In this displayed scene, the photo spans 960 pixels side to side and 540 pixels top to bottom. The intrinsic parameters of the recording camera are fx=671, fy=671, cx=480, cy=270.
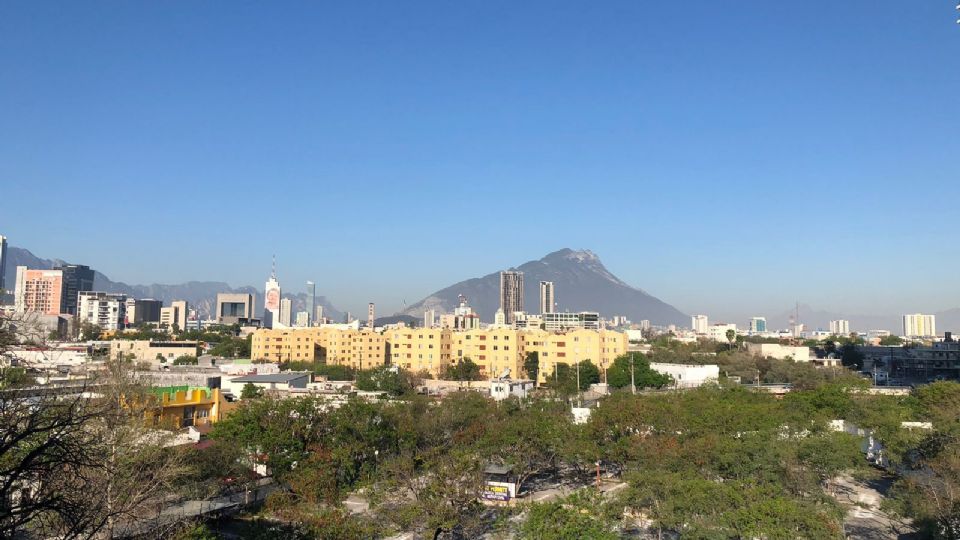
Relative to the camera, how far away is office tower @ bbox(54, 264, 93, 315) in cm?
10551

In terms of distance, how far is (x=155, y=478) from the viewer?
10750 mm


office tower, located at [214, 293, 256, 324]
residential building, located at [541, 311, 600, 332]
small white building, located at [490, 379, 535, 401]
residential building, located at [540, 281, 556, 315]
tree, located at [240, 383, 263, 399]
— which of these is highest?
residential building, located at [540, 281, 556, 315]

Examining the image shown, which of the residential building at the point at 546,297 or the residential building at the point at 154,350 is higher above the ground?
the residential building at the point at 546,297

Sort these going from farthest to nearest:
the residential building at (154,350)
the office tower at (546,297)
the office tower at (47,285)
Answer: the office tower at (546,297) → the office tower at (47,285) → the residential building at (154,350)

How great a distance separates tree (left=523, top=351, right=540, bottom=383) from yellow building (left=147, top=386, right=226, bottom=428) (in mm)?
25373

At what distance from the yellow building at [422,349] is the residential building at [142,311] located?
231 feet

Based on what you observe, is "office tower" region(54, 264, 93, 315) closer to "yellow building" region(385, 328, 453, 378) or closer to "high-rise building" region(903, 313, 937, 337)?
"yellow building" region(385, 328, 453, 378)

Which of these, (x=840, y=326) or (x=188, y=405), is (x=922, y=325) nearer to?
(x=840, y=326)

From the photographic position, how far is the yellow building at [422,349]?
4619 cm

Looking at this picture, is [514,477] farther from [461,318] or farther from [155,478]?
[461,318]

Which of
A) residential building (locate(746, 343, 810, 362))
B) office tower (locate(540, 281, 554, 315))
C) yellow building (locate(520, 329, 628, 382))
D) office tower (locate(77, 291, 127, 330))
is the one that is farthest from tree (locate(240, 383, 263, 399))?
office tower (locate(540, 281, 554, 315))

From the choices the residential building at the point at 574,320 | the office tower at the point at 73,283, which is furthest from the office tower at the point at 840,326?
the office tower at the point at 73,283

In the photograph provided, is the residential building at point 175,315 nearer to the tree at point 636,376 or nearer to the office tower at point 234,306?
the office tower at point 234,306

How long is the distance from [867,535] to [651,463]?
469 centimetres
